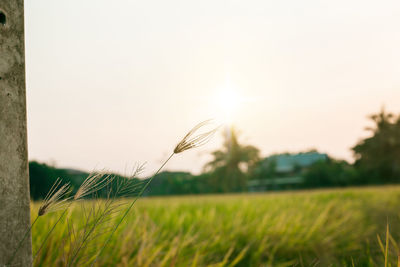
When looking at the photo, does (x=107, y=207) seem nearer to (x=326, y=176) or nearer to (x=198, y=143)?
(x=198, y=143)

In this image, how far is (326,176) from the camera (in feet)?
114

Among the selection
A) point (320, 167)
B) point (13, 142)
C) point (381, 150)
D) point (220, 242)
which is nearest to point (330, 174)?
point (320, 167)

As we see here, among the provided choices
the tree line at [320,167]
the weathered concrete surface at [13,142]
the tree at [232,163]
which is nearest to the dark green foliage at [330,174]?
the tree line at [320,167]

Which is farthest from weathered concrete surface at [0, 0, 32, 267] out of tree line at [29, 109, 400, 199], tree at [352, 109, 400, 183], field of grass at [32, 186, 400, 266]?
tree at [352, 109, 400, 183]

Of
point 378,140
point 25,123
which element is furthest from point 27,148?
point 378,140

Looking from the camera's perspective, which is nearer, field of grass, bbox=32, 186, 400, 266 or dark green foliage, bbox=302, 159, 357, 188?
field of grass, bbox=32, 186, 400, 266

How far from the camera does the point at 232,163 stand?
42.8 m

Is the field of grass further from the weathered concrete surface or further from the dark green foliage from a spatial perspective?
the dark green foliage

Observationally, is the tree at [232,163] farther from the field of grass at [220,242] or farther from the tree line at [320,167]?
the field of grass at [220,242]

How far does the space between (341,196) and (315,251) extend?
23.5ft

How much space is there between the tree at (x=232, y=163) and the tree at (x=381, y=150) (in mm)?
Answer: 13710

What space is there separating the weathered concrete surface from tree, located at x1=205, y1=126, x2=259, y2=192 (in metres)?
37.5

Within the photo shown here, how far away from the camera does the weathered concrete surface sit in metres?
0.89

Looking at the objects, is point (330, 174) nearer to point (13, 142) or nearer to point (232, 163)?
point (232, 163)
